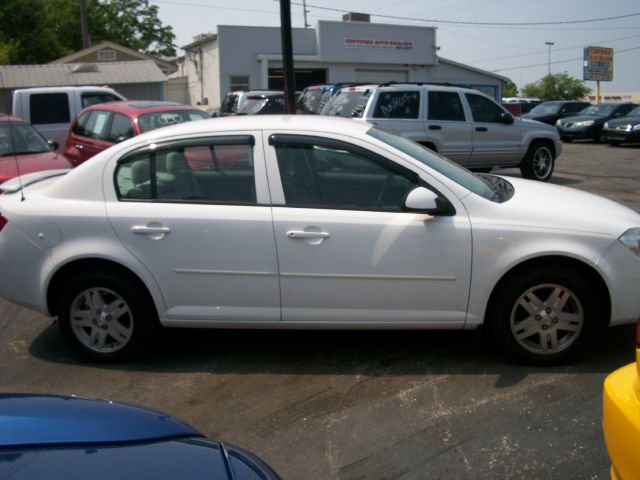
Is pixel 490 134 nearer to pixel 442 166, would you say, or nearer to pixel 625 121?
pixel 442 166

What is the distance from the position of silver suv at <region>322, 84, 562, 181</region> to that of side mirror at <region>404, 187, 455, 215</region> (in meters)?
7.94

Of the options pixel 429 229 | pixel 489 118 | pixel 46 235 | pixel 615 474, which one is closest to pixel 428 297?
pixel 429 229

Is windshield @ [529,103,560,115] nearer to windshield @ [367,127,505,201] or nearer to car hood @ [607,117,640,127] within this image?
car hood @ [607,117,640,127]

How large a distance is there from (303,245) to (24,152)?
271 inches

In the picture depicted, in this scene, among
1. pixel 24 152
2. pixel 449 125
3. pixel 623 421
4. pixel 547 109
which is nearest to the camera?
pixel 623 421

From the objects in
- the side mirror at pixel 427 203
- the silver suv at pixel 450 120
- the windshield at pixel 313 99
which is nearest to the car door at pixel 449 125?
the silver suv at pixel 450 120

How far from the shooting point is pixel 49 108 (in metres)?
14.3

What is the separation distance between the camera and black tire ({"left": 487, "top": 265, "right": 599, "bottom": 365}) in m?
4.45

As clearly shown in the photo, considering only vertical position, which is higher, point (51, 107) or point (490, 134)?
point (51, 107)

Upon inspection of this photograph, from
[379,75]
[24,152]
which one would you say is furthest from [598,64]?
[24,152]

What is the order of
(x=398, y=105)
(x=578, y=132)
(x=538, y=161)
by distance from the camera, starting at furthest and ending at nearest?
(x=578, y=132)
(x=538, y=161)
(x=398, y=105)

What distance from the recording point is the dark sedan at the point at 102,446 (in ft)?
6.42

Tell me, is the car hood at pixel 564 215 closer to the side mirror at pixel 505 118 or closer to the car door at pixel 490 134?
the car door at pixel 490 134

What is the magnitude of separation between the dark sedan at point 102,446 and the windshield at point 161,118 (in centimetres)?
778
